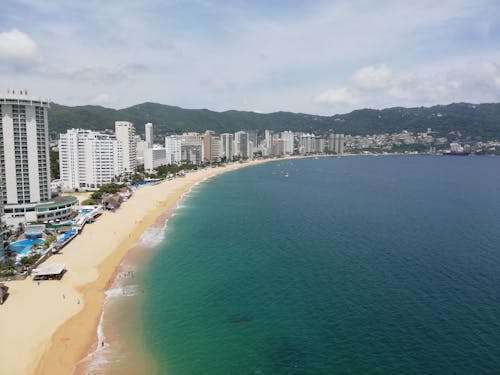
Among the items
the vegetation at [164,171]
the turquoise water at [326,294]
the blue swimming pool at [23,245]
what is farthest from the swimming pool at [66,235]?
the vegetation at [164,171]

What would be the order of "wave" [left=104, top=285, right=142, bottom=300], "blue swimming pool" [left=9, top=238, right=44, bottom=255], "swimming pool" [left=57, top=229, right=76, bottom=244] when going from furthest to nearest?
"swimming pool" [left=57, top=229, right=76, bottom=244] → "blue swimming pool" [left=9, top=238, right=44, bottom=255] → "wave" [left=104, top=285, right=142, bottom=300]

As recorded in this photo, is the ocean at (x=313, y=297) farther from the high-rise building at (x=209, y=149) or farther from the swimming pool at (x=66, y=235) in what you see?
the high-rise building at (x=209, y=149)

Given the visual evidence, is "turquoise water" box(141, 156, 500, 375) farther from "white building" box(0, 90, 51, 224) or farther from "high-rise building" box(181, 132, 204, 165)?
"high-rise building" box(181, 132, 204, 165)

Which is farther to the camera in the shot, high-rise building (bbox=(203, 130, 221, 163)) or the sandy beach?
high-rise building (bbox=(203, 130, 221, 163))

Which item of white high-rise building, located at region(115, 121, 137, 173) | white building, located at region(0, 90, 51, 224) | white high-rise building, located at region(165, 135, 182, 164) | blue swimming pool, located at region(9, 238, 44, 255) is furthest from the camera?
white high-rise building, located at region(165, 135, 182, 164)

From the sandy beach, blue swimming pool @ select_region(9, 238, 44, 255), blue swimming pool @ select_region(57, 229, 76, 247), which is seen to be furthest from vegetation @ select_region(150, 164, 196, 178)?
blue swimming pool @ select_region(9, 238, 44, 255)

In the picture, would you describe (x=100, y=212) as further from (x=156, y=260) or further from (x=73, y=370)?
(x=73, y=370)

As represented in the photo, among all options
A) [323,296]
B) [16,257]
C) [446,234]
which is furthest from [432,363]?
[16,257]

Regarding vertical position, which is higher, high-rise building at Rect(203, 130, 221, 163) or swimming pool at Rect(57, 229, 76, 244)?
high-rise building at Rect(203, 130, 221, 163)
